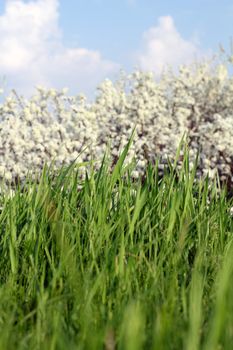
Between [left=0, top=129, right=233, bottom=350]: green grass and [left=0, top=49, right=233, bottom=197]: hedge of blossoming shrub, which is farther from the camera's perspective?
[left=0, top=49, right=233, bottom=197]: hedge of blossoming shrub

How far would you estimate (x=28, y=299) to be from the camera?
2818mm

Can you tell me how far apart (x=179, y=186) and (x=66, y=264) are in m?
1.20

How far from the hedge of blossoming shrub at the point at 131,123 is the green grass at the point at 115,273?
546 centimetres

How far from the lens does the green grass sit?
202 cm

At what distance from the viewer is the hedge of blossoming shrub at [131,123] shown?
10.5 metres

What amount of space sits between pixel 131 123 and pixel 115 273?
8478 mm

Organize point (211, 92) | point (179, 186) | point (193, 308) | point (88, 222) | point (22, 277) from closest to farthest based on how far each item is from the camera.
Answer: point (193, 308) < point (22, 277) < point (88, 222) < point (179, 186) < point (211, 92)

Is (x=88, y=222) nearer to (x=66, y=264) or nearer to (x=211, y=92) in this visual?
(x=66, y=264)

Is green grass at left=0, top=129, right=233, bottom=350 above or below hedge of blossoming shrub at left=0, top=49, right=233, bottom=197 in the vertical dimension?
below

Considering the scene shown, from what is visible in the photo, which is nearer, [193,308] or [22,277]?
[193,308]

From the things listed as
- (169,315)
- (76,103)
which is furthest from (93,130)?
(169,315)

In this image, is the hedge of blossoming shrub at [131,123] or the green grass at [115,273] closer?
the green grass at [115,273]

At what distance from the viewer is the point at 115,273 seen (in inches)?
110

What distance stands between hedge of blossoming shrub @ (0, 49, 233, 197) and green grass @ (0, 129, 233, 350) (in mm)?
5465
